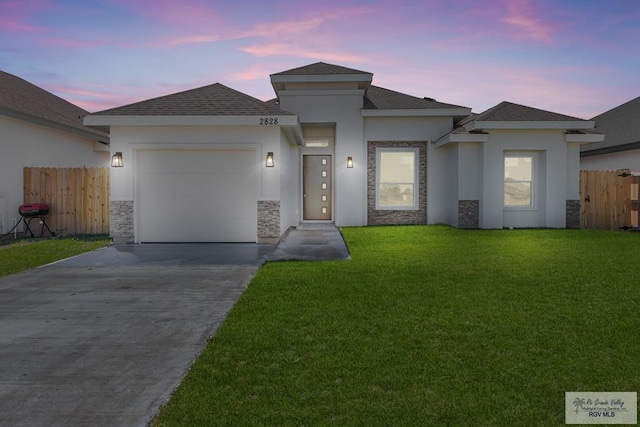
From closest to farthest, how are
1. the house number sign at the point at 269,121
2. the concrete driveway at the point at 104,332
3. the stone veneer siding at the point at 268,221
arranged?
the concrete driveway at the point at 104,332
the house number sign at the point at 269,121
the stone veneer siding at the point at 268,221

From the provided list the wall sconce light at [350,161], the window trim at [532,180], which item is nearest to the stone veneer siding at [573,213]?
the window trim at [532,180]

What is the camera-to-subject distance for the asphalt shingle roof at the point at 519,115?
1407cm

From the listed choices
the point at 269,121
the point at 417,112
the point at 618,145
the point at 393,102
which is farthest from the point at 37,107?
the point at 618,145

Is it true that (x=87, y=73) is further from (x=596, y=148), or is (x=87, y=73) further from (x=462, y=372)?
(x=596, y=148)

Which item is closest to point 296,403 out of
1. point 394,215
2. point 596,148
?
point 394,215

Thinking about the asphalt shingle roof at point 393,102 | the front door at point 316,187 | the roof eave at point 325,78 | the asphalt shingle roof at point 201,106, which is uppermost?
the roof eave at point 325,78

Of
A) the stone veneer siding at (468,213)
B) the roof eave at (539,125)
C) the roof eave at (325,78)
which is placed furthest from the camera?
the roof eave at (325,78)

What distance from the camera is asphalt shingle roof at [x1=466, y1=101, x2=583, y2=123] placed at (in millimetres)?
14070

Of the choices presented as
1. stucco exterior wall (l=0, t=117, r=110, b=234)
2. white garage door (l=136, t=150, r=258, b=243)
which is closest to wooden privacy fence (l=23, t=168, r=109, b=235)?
stucco exterior wall (l=0, t=117, r=110, b=234)

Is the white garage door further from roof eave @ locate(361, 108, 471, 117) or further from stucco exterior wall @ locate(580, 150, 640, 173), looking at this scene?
stucco exterior wall @ locate(580, 150, 640, 173)

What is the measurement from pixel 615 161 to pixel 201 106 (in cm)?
1611

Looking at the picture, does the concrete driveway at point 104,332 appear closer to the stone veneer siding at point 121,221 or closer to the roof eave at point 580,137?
the stone veneer siding at point 121,221

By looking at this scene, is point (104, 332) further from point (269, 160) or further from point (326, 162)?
point (326, 162)

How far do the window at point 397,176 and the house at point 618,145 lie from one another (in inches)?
315
